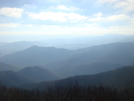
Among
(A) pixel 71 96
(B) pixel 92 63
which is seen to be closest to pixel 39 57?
(B) pixel 92 63

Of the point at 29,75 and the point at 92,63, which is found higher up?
the point at 92,63

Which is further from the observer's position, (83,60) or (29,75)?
(83,60)

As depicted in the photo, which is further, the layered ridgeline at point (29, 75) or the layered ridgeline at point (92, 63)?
the layered ridgeline at point (92, 63)

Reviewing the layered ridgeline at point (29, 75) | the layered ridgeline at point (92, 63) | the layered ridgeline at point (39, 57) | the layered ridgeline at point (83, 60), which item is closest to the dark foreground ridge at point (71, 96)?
the layered ridgeline at point (29, 75)

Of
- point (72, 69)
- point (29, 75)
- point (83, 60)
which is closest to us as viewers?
point (29, 75)

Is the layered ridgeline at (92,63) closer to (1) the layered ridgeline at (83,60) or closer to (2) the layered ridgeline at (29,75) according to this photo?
(1) the layered ridgeline at (83,60)

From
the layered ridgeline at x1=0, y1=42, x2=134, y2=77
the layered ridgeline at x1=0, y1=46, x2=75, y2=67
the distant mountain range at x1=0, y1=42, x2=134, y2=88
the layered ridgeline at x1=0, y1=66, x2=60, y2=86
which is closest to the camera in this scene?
→ the distant mountain range at x1=0, y1=42, x2=134, y2=88

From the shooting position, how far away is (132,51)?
128 meters

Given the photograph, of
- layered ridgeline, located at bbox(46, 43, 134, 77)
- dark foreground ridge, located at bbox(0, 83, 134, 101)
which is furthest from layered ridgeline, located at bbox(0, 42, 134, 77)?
dark foreground ridge, located at bbox(0, 83, 134, 101)

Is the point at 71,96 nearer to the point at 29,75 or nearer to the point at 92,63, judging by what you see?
the point at 29,75

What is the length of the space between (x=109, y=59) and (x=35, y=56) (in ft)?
300

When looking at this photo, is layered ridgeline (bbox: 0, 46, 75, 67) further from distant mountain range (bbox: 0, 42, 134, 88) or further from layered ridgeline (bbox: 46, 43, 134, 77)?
layered ridgeline (bbox: 46, 43, 134, 77)

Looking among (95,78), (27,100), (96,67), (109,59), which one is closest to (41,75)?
(96,67)

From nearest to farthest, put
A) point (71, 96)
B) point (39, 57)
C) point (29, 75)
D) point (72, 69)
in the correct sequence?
1. point (71, 96)
2. point (29, 75)
3. point (72, 69)
4. point (39, 57)
